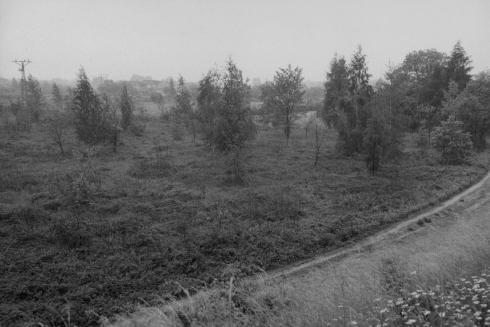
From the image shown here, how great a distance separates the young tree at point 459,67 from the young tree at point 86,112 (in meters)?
48.4

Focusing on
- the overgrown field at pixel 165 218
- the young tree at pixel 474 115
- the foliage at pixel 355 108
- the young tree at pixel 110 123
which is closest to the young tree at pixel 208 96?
the overgrown field at pixel 165 218

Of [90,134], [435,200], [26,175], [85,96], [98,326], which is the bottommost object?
[98,326]

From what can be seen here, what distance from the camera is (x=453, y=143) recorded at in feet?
95.2

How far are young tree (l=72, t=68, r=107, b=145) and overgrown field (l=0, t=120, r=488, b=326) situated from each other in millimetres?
1771

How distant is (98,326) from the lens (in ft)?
31.7

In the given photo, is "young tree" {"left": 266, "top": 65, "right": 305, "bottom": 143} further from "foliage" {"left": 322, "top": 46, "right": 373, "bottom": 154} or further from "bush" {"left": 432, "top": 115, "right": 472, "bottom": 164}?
"bush" {"left": 432, "top": 115, "right": 472, "bottom": 164}

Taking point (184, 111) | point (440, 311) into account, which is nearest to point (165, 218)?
point (440, 311)

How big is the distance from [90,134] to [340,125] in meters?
23.8

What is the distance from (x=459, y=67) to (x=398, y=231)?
43.0 metres

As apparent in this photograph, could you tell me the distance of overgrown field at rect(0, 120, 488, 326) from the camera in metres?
11.2

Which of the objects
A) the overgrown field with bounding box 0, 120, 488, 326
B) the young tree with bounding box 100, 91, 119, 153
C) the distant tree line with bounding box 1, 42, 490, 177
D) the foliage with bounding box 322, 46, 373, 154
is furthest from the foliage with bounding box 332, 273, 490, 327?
the young tree with bounding box 100, 91, 119, 153

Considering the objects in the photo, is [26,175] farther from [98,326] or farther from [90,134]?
[98,326]

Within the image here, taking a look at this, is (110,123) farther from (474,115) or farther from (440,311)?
(474,115)

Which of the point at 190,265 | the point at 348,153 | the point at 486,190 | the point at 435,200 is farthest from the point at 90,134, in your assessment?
the point at 486,190
